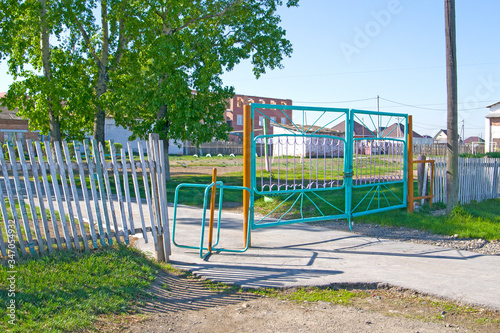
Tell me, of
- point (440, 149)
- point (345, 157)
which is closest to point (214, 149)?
point (440, 149)

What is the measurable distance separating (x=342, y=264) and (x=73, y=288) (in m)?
3.88

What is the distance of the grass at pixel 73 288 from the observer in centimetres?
422

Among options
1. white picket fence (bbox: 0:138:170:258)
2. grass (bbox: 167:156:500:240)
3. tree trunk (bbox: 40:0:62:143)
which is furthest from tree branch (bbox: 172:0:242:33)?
white picket fence (bbox: 0:138:170:258)

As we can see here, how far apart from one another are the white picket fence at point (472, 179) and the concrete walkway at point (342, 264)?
4.61 meters

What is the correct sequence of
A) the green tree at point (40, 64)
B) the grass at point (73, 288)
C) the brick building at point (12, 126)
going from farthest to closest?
the brick building at point (12, 126) < the green tree at point (40, 64) < the grass at point (73, 288)

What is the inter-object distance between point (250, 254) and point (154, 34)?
42.6 ft

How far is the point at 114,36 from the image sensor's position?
19.0 m

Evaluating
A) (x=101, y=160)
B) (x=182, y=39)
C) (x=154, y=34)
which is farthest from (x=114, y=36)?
(x=101, y=160)

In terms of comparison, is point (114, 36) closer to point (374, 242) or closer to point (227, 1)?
point (227, 1)

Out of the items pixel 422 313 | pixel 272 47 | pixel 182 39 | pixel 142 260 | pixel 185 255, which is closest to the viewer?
pixel 422 313

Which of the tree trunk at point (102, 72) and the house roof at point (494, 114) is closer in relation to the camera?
the tree trunk at point (102, 72)

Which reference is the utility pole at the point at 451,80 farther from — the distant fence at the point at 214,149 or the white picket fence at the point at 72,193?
the distant fence at the point at 214,149

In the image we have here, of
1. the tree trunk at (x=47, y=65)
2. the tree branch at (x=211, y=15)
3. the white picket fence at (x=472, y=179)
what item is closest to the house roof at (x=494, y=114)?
the white picket fence at (x=472, y=179)

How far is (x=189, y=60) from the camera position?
54.3 feet
